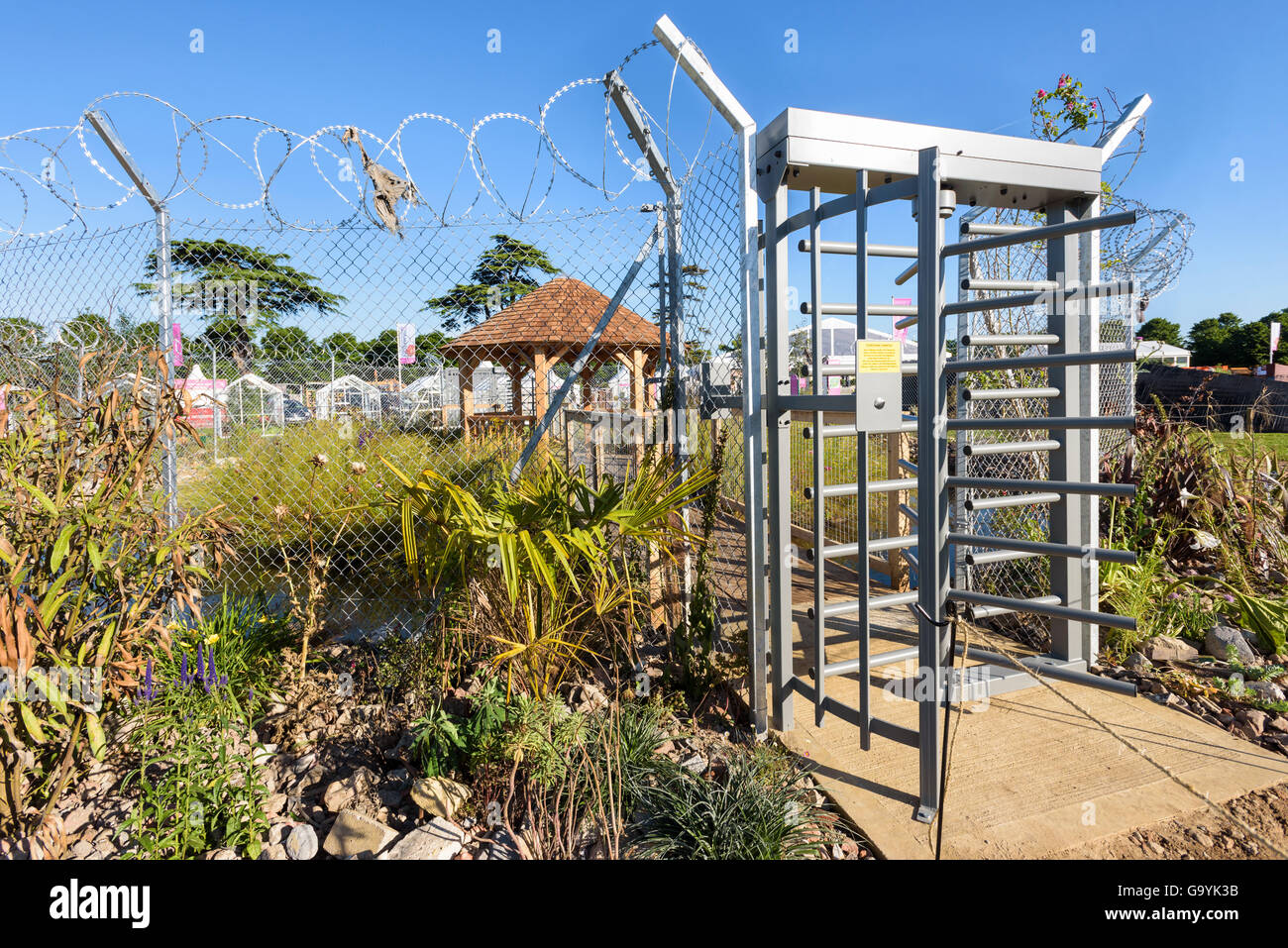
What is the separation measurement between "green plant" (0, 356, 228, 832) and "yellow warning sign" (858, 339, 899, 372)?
256 centimetres

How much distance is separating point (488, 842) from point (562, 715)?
1.80 feet

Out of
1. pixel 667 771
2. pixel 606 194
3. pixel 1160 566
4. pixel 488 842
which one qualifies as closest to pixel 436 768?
pixel 488 842

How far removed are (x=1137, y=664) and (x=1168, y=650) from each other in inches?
11.5

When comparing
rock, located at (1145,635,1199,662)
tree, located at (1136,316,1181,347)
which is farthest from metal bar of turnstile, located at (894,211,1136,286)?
tree, located at (1136,316,1181,347)

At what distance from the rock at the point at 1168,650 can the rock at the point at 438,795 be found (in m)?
3.68

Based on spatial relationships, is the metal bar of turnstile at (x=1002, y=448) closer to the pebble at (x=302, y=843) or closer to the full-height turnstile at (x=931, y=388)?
the full-height turnstile at (x=931, y=388)

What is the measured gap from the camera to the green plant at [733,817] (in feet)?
7.32

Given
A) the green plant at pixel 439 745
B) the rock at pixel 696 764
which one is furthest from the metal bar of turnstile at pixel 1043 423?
the green plant at pixel 439 745

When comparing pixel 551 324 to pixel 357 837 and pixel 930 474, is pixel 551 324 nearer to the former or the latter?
pixel 930 474

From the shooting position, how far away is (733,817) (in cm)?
230

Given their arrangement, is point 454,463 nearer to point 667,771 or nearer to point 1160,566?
Answer: point 667,771

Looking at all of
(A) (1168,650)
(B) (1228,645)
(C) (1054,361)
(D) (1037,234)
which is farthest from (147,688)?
(B) (1228,645)

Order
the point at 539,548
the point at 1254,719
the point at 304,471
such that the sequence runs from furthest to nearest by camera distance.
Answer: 1. the point at 304,471
2. the point at 1254,719
3. the point at 539,548

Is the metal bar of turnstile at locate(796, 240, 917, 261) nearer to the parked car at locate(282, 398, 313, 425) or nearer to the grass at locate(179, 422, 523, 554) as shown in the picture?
the grass at locate(179, 422, 523, 554)
